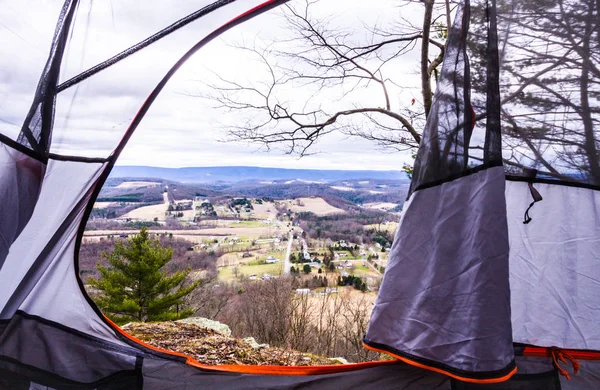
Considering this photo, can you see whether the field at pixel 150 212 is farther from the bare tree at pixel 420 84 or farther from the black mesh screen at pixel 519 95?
the black mesh screen at pixel 519 95

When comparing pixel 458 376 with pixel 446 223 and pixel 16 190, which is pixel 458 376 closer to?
pixel 446 223

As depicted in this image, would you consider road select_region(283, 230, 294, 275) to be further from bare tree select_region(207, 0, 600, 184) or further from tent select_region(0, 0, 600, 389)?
tent select_region(0, 0, 600, 389)

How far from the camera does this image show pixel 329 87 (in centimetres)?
525

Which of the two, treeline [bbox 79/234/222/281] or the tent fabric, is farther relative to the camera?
treeline [bbox 79/234/222/281]

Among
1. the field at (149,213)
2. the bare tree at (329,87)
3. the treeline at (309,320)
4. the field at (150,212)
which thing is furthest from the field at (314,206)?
the bare tree at (329,87)

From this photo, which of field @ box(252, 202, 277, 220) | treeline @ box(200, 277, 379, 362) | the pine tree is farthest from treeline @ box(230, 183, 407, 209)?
the pine tree

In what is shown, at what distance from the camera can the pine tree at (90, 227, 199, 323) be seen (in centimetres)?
1032

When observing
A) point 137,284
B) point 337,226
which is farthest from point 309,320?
point 137,284

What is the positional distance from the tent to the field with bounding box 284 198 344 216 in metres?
12.7

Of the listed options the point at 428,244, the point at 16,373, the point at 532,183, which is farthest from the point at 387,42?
the point at 16,373

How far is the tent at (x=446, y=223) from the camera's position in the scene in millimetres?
980

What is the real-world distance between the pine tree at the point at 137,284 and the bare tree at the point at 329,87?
23.3ft

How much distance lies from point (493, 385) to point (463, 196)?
1.98 ft

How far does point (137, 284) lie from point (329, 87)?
8.82m
